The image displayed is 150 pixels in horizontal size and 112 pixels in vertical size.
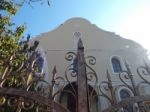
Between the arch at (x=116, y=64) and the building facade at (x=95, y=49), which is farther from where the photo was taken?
the arch at (x=116, y=64)

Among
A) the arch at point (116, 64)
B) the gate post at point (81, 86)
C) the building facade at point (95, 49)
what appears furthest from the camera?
the arch at point (116, 64)

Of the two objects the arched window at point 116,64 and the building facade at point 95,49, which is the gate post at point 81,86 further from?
the arched window at point 116,64

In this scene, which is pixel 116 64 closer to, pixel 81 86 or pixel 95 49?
pixel 95 49

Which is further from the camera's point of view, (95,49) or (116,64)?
(95,49)

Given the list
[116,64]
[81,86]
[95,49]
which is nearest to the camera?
[81,86]

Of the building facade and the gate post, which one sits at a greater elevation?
the building facade

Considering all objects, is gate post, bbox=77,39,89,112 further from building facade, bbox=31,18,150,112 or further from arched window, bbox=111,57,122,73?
arched window, bbox=111,57,122,73

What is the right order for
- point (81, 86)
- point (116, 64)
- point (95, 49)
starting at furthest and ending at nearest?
1. point (95, 49)
2. point (116, 64)
3. point (81, 86)

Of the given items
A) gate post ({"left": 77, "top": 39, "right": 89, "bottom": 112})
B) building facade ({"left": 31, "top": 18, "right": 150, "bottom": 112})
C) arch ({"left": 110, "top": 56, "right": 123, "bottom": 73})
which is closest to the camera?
gate post ({"left": 77, "top": 39, "right": 89, "bottom": 112})

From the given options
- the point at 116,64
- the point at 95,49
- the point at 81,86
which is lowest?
the point at 81,86

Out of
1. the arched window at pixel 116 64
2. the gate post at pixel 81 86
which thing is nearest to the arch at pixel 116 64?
the arched window at pixel 116 64

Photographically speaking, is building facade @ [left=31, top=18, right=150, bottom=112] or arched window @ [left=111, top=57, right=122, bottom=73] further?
arched window @ [left=111, top=57, right=122, bottom=73]

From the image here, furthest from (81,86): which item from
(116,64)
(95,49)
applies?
(95,49)

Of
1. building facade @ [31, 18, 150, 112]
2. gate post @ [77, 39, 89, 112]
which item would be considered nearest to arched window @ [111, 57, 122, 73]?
building facade @ [31, 18, 150, 112]
